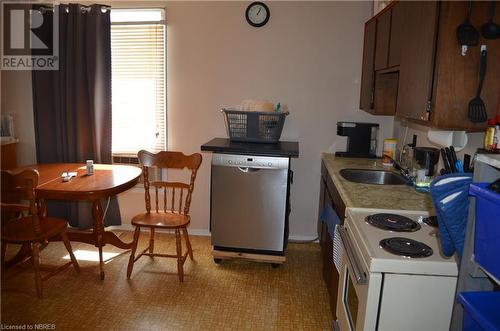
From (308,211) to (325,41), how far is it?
61.0 inches

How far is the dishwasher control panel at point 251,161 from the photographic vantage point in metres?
2.78

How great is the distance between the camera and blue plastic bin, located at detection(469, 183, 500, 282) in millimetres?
897

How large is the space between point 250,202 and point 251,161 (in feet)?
1.04

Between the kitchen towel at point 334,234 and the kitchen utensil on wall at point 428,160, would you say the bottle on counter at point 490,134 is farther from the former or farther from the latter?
the kitchen towel at point 334,234

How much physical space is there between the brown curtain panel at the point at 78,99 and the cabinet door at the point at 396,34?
2.37 metres

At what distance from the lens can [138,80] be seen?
345 cm

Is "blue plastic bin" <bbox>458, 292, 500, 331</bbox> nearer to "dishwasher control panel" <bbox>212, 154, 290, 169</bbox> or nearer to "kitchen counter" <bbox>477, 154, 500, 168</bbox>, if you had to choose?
"kitchen counter" <bbox>477, 154, 500, 168</bbox>

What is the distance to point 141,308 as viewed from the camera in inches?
94.6

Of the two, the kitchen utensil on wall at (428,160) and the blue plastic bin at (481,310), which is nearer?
the blue plastic bin at (481,310)

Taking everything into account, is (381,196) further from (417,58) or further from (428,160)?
(417,58)

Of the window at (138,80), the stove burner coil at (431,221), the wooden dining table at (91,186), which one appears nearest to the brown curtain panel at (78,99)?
the window at (138,80)

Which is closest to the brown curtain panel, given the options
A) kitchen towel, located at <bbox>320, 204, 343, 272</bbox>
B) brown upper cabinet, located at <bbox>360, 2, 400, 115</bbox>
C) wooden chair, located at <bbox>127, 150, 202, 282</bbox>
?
wooden chair, located at <bbox>127, 150, 202, 282</bbox>

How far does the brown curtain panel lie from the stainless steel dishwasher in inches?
48.3

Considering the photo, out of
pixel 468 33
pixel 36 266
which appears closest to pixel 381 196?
pixel 468 33
